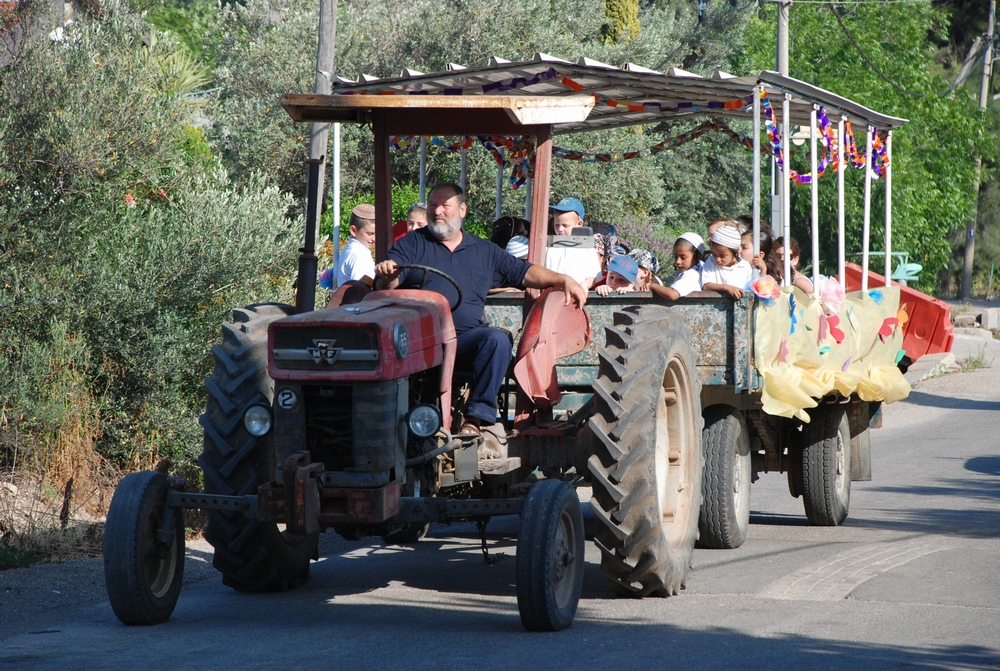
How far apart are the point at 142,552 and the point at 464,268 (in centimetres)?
→ 217

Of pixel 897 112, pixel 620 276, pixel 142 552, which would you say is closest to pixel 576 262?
pixel 620 276

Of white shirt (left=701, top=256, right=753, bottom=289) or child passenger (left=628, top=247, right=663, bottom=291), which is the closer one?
child passenger (left=628, top=247, right=663, bottom=291)

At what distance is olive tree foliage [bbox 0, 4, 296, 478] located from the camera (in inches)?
388

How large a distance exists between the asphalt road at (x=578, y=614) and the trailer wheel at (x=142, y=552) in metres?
0.12

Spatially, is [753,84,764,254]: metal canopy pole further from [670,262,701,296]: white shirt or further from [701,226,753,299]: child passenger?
[670,262,701,296]: white shirt

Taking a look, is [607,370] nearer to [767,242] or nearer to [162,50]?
[767,242]

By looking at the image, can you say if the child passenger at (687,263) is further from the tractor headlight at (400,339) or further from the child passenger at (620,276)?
the tractor headlight at (400,339)

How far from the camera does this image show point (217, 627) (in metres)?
A: 5.83

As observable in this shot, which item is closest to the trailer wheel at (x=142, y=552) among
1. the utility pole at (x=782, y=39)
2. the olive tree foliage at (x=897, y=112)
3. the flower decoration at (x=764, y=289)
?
the flower decoration at (x=764, y=289)

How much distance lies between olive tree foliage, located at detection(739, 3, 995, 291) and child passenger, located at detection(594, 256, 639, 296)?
17111 mm

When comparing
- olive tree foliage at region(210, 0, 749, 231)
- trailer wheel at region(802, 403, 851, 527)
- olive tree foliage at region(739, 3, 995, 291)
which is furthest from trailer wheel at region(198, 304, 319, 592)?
olive tree foliage at region(739, 3, 995, 291)

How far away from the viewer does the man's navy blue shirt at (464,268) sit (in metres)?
6.44

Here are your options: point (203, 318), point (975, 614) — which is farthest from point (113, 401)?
point (975, 614)

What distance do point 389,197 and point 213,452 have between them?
1911 mm
